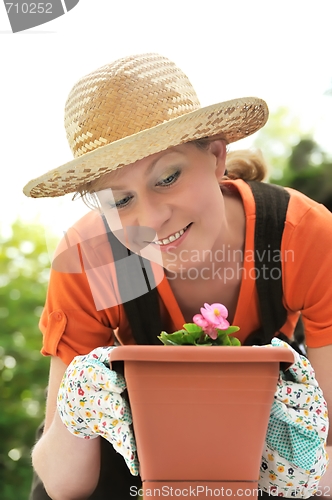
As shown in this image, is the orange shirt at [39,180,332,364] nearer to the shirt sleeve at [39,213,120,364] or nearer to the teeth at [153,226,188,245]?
the shirt sleeve at [39,213,120,364]

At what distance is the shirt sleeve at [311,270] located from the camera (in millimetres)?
1087

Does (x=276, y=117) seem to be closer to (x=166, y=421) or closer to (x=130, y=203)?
(x=130, y=203)

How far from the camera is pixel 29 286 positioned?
2133mm

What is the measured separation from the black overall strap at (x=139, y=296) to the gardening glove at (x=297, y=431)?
0.42m

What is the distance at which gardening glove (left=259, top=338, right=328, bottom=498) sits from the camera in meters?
0.76

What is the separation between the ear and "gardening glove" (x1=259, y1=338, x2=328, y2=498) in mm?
460

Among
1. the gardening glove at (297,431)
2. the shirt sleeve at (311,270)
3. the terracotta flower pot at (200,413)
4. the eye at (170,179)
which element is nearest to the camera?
the terracotta flower pot at (200,413)

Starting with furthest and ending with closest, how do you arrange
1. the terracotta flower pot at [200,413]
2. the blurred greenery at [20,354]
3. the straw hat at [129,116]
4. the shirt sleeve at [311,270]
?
the blurred greenery at [20,354]
the shirt sleeve at [311,270]
the straw hat at [129,116]
the terracotta flower pot at [200,413]

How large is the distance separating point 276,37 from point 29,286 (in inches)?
50.8

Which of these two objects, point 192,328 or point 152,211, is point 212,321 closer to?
point 192,328

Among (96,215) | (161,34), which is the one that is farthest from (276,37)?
(96,215)

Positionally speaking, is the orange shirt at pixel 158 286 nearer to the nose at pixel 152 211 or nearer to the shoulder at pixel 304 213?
the shoulder at pixel 304 213

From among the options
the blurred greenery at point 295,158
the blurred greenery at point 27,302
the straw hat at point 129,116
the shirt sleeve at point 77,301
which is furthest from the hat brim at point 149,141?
the blurred greenery at point 295,158

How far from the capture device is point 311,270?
3.63 feet
